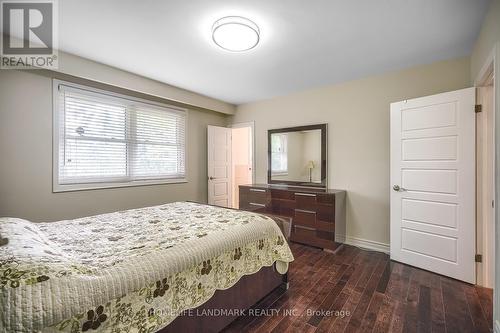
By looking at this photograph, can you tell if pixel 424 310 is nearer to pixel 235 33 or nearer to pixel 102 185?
pixel 235 33

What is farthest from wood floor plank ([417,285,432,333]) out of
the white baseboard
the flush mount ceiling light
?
the flush mount ceiling light

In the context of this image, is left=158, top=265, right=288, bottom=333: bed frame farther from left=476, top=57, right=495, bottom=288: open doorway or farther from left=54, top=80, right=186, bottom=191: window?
left=54, top=80, right=186, bottom=191: window

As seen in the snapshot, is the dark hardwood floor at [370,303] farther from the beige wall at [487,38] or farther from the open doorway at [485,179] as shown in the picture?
the beige wall at [487,38]

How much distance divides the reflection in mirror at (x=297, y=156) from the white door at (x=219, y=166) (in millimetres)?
1048

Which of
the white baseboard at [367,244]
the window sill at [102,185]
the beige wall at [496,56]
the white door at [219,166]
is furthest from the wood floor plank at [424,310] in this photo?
the window sill at [102,185]

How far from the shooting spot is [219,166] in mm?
4605

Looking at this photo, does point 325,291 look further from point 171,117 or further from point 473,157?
point 171,117

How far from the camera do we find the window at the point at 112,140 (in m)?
2.78

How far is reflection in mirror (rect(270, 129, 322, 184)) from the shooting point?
3.72 metres

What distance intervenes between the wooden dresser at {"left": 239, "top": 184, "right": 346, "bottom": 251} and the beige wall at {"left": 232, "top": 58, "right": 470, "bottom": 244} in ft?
0.94

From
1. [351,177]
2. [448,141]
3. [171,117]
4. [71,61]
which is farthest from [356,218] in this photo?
[71,61]

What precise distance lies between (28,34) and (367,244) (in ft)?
15.4

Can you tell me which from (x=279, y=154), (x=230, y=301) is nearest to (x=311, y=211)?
(x=279, y=154)

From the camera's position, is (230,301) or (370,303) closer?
(230,301)
